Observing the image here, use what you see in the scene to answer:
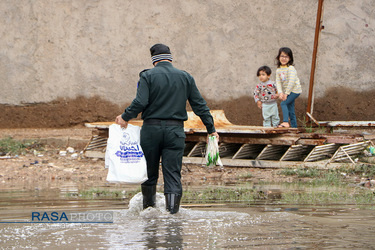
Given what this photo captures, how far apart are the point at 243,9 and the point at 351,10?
6.51 ft

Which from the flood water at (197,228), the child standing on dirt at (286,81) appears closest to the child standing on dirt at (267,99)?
the child standing on dirt at (286,81)

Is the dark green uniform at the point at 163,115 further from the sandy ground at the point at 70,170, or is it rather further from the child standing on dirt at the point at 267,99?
the child standing on dirt at the point at 267,99

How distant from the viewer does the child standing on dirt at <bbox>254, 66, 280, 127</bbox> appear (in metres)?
10.8

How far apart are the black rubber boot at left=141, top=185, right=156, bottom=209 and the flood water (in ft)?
0.26

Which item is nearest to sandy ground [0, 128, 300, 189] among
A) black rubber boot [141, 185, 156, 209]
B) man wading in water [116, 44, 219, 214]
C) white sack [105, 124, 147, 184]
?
black rubber boot [141, 185, 156, 209]

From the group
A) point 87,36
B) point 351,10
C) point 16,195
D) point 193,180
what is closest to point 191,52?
point 87,36

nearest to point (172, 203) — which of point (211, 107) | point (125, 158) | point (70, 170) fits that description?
point (125, 158)

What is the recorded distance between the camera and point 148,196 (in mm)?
6027

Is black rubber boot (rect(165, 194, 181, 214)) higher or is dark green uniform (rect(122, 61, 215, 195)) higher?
dark green uniform (rect(122, 61, 215, 195))

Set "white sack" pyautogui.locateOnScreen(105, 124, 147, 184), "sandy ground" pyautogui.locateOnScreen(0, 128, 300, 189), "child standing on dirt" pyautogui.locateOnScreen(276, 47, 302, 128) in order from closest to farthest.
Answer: "white sack" pyautogui.locateOnScreen(105, 124, 147, 184), "sandy ground" pyautogui.locateOnScreen(0, 128, 300, 189), "child standing on dirt" pyautogui.locateOnScreen(276, 47, 302, 128)

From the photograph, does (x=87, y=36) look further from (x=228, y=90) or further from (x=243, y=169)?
(x=243, y=169)

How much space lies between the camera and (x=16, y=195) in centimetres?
728

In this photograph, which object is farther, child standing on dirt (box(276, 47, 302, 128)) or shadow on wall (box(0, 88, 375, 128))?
shadow on wall (box(0, 88, 375, 128))

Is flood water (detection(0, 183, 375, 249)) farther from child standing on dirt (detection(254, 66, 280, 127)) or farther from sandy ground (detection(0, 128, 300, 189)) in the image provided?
child standing on dirt (detection(254, 66, 280, 127))
